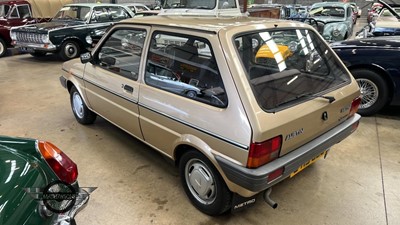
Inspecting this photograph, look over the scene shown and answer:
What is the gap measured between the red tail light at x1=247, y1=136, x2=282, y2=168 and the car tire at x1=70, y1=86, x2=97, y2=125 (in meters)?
2.70

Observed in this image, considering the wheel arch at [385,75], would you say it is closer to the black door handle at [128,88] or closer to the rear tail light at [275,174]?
the rear tail light at [275,174]

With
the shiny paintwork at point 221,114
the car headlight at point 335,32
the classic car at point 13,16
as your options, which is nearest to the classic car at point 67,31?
the classic car at point 13,16

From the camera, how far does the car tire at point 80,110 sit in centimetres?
381

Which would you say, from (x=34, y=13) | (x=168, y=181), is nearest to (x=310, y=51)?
(x=168, y=181)

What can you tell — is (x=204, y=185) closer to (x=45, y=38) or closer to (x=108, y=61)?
(x=108, y=61)

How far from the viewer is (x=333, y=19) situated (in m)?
9.33

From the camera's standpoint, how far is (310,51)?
2.51m

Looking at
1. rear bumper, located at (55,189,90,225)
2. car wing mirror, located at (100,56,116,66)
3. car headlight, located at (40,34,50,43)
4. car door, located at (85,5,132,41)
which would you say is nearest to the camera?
rear bumper, located at (55,189,90,225)

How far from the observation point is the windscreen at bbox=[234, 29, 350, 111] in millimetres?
1956

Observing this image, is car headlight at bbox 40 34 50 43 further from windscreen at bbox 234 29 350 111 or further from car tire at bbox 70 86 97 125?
windscreen at bbox 234 29 350 111

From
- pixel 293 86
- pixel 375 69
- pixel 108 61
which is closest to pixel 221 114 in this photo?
pixel 293 86

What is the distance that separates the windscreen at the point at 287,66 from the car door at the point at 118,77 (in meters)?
1.02

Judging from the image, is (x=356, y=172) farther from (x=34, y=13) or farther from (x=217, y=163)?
(x=34, y=13)

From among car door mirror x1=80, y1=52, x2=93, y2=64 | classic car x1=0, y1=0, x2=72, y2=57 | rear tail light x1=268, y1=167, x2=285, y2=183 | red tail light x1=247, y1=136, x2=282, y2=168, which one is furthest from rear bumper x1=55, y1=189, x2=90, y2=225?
classic car x1=0, y1=0, x2=72, y2=57
